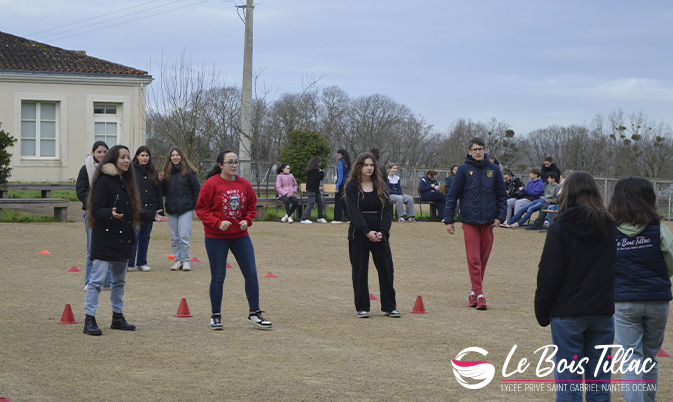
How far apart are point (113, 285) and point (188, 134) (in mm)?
20510

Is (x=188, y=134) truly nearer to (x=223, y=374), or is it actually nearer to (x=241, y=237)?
(x=241, y=237)

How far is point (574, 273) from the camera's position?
192 inches

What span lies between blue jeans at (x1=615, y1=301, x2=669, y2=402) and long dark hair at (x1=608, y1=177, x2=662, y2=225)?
0.57 metres

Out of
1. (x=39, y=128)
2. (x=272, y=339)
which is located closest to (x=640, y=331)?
(x=272, y=339)

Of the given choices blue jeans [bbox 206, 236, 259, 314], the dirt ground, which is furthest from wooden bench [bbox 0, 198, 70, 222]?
blue jeans [bbox 206, 236, 259, 314]

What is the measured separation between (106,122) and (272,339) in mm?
26399

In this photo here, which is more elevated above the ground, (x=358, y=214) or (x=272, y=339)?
(x=358, y=214)

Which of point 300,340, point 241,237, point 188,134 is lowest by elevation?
point 300,340

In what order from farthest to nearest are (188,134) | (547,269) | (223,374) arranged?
(188,134)
(223,374)
(547,269)

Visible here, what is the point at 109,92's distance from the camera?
32094 mm

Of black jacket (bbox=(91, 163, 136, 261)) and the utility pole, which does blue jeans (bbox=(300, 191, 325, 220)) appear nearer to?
the utility pole

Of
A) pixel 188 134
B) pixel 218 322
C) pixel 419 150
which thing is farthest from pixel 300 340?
pixel 419 150

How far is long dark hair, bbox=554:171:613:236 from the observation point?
16.1 ft

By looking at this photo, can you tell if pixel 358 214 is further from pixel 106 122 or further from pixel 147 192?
pixel 106 122
